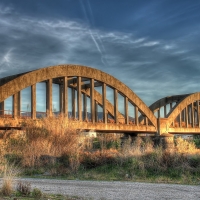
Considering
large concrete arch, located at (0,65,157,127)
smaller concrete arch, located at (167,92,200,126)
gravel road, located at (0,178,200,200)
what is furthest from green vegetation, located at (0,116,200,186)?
smaller concrete arch, located at (167,92,200,126)

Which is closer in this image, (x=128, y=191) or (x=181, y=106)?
(x=128, y=191)

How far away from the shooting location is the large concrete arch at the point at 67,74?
3133 centimetres

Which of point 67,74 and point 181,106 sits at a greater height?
point 67,74

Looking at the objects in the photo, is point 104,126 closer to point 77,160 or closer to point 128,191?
point 77,160

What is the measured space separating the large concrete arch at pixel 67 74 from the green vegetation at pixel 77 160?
643cm

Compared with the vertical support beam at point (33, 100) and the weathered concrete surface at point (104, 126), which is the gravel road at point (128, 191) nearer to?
the weathered concrete surface at point (104, 126)

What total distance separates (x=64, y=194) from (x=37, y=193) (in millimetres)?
1564

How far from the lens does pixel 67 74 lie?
3644 centimetres

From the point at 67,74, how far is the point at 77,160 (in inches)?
646

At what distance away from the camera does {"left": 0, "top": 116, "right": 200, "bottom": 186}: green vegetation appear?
19219 millimetres

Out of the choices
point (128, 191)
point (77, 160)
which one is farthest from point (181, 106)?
point (128, 191)

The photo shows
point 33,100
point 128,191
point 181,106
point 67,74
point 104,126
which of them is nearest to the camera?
point 128,191

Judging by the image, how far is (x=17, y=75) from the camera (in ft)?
112

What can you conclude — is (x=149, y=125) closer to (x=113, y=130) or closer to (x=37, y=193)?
(x=113, y=130)
